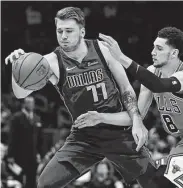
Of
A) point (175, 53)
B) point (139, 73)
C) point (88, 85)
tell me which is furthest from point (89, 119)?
point (175, 53)

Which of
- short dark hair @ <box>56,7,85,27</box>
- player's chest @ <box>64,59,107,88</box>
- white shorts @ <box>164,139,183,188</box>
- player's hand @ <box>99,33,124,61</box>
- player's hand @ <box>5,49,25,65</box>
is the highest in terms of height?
short dark hair @ <box>56,7,85,27</box>

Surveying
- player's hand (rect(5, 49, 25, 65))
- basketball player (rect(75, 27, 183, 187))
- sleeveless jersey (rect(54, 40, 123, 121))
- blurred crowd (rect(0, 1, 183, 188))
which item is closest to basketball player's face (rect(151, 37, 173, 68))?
basketball player (rect(75, 27, 183, 187))

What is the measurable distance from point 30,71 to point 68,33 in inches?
17.1

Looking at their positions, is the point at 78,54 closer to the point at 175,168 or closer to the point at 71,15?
the point at 71,15

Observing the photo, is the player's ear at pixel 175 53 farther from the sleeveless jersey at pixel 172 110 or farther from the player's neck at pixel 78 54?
the player's neck at pixel 78 54

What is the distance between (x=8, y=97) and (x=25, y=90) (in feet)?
26.4

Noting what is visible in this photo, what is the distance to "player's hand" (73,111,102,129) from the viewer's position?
14.7 ft

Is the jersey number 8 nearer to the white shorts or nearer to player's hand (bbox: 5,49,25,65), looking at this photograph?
the white shorts

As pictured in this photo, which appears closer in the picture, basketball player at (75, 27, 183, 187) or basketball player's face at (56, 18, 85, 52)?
basketball player at (75, 27, 183, 187)

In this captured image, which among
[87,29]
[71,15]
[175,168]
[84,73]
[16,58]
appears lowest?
[175,168]

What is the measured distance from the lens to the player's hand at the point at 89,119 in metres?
4.48

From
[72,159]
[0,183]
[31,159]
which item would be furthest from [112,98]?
[0,183]

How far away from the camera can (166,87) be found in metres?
4.42

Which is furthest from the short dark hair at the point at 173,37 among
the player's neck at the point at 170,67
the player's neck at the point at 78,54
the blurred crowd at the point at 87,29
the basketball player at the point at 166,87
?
the blurred crowd at the point at 87,29
